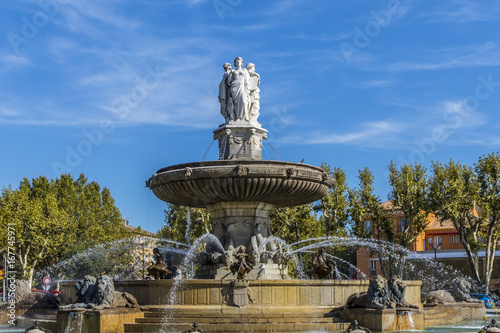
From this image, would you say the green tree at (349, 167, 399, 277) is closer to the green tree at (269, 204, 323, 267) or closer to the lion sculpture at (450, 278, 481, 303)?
the green tree at (269, 204, 323, 267)

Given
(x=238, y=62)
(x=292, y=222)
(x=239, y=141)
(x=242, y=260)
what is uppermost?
(x=238, y=62)

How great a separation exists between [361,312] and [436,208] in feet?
78.8

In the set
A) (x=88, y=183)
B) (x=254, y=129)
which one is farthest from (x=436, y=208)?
(x=88, y=183)

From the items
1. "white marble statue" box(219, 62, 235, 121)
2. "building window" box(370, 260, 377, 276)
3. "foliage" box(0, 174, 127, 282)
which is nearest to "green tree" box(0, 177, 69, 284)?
"foliage" box(0, 174, 127, 282)

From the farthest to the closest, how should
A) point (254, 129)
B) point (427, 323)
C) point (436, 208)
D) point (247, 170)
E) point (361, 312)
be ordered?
point (436, 208)
point (254, 129)
point (247, 170)
point (427, 323)
point (361, 312)

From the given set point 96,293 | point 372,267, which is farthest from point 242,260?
point 372,267

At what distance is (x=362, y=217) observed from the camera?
120ft

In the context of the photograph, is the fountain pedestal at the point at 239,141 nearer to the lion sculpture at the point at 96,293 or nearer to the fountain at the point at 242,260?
the fountain at the point at 242,260

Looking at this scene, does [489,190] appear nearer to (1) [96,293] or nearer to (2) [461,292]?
(2) [461,292]

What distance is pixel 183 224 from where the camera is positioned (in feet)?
137

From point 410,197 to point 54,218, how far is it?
71.0 ft

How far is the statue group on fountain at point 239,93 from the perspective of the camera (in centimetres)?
1855

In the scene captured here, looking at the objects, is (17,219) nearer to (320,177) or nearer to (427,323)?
(320,177)

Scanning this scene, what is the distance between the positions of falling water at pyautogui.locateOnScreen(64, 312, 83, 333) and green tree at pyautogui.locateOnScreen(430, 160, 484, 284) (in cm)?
2624
